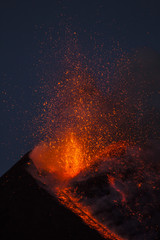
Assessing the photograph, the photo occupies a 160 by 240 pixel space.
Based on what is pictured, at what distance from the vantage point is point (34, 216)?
176cm

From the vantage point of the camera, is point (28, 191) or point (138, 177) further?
point (138, 177)

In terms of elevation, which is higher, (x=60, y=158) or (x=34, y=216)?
(x=60, y=158)

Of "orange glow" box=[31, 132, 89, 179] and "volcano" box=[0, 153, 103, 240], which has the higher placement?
"orange glow" box=[31, 132, 89, 179]

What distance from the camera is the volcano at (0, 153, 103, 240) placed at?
160 centimetres

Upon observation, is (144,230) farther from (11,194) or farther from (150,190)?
(11,194)

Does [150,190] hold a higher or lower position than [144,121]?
lower

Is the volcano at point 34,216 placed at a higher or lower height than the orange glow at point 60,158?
lower

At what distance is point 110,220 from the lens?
2219mm

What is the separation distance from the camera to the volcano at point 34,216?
1.60 m

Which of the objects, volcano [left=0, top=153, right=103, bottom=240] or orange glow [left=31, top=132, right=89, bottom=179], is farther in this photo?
orange glow [left=31, top=132, right=89, bottom=179]

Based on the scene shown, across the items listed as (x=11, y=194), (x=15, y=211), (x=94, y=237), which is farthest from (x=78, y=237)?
(x=11, y=194)

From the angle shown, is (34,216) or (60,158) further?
(60,158)

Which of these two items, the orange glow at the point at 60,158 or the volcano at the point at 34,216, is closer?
the volcano at the point at 34,216

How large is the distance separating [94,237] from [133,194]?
4.15ft
